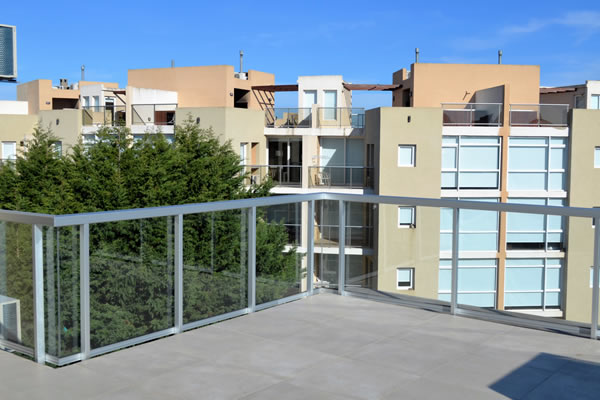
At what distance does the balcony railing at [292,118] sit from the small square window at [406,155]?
21.6 ft

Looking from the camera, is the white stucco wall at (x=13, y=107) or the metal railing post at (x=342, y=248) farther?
the white stucco wall at (x=13, y=107)

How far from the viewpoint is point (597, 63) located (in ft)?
242

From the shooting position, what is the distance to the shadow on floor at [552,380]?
4.61 metres

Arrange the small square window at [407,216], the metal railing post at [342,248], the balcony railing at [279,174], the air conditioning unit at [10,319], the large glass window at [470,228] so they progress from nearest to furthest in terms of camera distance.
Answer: the air conditioning unit at [10,319] → the large glass window at [470,228] → the small square window at [407,216] → the metal railing post at [342,248] → the balcony railing at [279,174]

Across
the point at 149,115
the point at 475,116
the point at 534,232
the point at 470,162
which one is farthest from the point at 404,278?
the point at 149,115

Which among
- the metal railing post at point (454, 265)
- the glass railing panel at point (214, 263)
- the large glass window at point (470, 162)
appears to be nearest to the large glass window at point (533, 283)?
the metal railing post at point (454, 265)

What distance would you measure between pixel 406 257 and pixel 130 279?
2.91 metres

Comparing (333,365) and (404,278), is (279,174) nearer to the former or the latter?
(404,278)

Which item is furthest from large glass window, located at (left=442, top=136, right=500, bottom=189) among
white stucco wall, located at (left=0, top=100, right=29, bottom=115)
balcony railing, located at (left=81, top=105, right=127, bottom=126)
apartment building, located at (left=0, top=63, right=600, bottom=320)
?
white stucco wall, located at (left=0, top=100, right=29, bottom=115)

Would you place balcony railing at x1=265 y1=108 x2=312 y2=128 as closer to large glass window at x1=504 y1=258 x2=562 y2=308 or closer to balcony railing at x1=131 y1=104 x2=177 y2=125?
balcony railing at x1=131 y1=104 x2=177 y2=125

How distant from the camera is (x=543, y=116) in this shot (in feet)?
112

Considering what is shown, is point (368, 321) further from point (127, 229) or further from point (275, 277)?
point (127, 229)

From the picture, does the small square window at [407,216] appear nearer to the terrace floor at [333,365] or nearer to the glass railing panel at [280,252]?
the terrace floor at [333,365]

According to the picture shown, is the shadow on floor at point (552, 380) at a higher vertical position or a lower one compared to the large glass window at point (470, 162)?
lower
